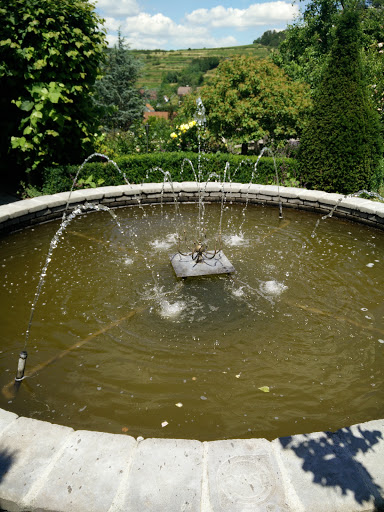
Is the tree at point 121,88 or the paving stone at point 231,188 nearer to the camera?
the paving stone at point 231,188

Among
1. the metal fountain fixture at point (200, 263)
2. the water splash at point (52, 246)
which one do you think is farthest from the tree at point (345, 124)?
the water splash at point (52, 246)

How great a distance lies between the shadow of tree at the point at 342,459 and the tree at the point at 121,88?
31864mm

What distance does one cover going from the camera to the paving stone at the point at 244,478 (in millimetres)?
2385

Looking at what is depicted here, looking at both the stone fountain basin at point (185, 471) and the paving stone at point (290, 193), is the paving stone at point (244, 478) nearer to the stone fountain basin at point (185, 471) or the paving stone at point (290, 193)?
the stone fountain basin at point (185, 471)

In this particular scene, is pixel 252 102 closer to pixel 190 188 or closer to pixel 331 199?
pixel 190 188

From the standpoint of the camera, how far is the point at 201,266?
6.02 metres

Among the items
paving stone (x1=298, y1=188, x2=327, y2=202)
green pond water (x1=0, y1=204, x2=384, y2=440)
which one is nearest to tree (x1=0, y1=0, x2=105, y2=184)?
green pond water (x1=0, y1=204, x2=384, y2=440)

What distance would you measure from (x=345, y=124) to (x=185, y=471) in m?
8.88

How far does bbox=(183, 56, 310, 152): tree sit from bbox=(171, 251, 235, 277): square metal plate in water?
21.5ft

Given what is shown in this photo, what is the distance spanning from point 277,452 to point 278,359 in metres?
1.47

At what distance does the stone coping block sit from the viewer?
7.86 ft

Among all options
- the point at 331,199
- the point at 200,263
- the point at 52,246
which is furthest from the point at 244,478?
the point at 331,199

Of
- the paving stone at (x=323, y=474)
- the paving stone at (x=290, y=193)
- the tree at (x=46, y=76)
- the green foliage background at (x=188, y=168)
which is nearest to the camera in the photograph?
the paving stone at (x=323, y=474)

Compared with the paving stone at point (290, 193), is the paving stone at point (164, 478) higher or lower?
higher
